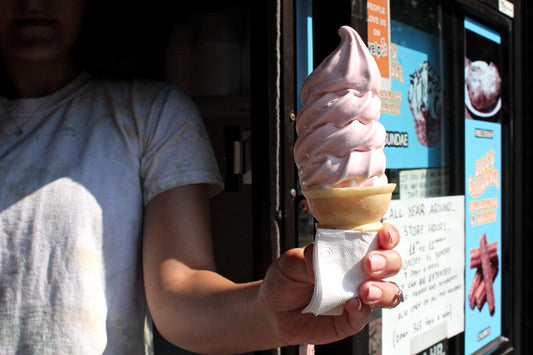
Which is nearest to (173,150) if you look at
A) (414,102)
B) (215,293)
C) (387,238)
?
(215,293)

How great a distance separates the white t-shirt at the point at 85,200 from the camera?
1406mm

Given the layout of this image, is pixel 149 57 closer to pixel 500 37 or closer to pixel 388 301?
pixel 388 301

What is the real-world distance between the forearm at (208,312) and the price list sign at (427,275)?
32.0 inches

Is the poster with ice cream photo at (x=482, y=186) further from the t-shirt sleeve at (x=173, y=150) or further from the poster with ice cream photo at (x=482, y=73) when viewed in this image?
the t-shirt sleeve at (x=173, y=150)

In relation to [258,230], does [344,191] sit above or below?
above

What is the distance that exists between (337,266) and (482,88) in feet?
6.64

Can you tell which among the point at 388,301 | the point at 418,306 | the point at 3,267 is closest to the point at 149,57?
the point at 3,267

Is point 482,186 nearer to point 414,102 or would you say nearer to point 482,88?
point 482,88

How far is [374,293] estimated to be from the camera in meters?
1.06

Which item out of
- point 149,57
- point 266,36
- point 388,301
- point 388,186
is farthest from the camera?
point 149,57

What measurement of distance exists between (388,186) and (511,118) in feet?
6.93

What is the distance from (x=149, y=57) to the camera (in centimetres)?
190

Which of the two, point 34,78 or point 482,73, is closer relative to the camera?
point 34,78

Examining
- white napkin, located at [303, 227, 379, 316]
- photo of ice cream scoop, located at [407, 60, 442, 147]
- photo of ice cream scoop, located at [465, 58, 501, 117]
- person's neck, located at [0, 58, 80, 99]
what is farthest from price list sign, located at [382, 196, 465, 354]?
person's neck, located at [0, 58, 80, 99]
